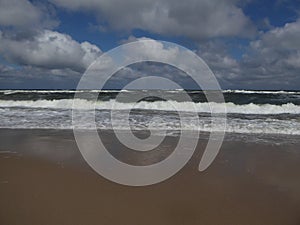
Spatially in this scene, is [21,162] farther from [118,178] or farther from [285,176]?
[285,176]

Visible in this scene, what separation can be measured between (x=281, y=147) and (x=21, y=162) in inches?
230

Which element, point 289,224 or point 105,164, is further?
point 105,164

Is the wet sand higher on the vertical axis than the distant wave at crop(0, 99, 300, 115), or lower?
lower

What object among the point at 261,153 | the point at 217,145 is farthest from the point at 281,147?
the point at 217,145

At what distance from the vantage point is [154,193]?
4.13 metres

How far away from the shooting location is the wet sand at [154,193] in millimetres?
3377

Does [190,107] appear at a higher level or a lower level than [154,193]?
higher

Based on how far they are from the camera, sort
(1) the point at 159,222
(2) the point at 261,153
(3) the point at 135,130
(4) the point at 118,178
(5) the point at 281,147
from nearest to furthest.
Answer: (1) the point at 159,222, (4) the point at 118,178, (2) the point at 261,153, (5) the point at 281,147, (3) the point at 135,130

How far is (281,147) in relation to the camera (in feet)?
24.3

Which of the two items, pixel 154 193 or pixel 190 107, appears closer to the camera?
pixel 154 193

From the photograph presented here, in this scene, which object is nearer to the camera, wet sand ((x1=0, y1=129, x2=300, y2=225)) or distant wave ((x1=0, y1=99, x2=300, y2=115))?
wet sand ((x1=0, y1=129, x2=300, y2=225))

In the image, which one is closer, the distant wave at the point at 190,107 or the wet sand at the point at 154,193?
the wet sand at the point at 154,193

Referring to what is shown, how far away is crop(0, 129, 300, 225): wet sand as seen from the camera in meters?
3.38

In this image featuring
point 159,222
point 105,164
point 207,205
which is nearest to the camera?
point 159,222
